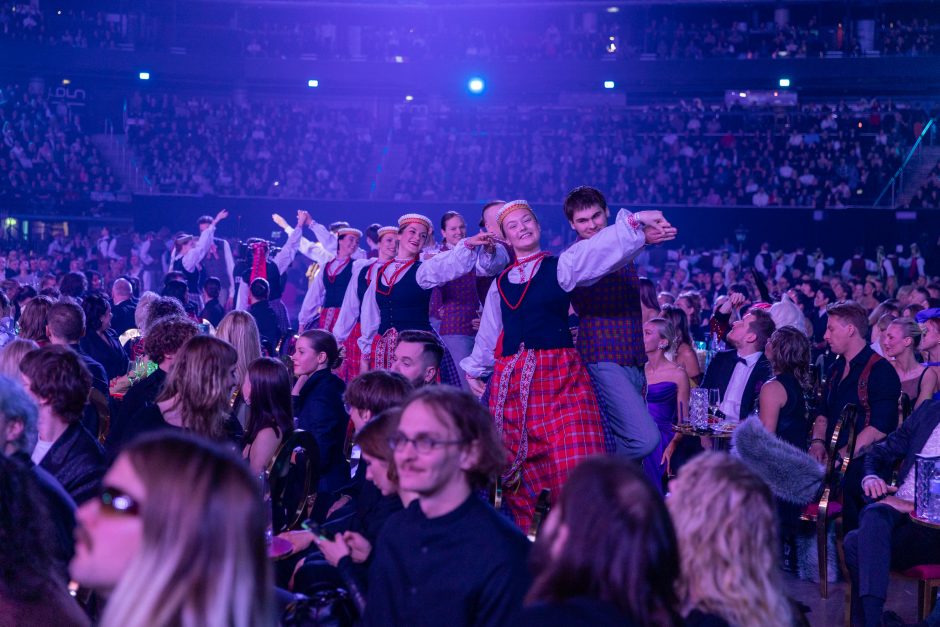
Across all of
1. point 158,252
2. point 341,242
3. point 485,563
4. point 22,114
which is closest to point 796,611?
point 485,563

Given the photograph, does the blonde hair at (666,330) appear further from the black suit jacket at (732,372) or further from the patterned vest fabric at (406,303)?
the patterned vest fabric at (406,303)

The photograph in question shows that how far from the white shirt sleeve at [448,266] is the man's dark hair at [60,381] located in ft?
7.93

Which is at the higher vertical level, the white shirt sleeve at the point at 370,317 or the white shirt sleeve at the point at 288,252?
the white shirt sleeve at the point at 288,252

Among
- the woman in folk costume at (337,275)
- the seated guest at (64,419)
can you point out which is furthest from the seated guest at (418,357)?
the woman in folk costume at (337,275)

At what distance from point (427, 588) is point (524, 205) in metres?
2.72

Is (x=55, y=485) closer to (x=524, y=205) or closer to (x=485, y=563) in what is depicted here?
(x=485, y=563)

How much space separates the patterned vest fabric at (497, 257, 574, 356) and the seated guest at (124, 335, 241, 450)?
1423 millimetres

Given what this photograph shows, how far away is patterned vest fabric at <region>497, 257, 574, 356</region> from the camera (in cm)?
498

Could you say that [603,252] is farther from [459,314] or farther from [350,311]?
[350,311]

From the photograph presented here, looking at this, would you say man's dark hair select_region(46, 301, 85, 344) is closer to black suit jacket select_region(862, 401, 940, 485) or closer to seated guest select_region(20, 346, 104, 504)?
seated guest select_region(20, 346, 104, 504)

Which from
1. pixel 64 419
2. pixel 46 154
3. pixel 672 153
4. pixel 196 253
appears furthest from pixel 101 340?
pixel 672 153

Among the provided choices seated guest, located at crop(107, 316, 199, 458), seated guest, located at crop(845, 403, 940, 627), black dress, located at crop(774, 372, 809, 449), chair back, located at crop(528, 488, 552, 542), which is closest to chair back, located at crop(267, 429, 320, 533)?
seated guest, located at crop(107, 316, 199, 458)

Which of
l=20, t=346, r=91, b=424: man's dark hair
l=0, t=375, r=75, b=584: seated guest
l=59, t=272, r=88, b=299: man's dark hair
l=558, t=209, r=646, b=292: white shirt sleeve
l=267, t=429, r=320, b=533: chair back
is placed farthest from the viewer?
l=59, t=272, r=88, b=299: man's dark hair

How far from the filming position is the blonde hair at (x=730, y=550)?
239 cm
